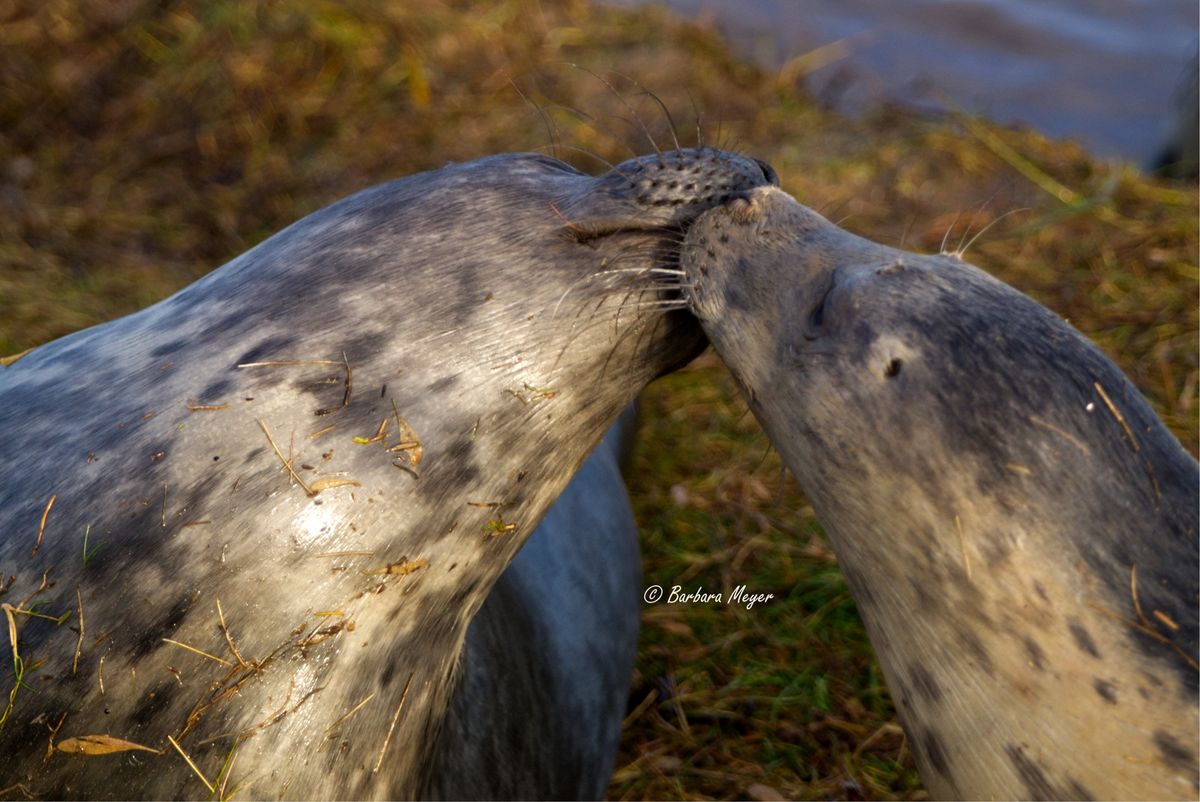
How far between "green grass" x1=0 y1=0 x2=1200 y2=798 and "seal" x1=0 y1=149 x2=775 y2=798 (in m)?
1.20

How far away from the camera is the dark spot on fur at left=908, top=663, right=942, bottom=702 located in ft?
6.18

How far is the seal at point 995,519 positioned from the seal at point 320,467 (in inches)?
15.2

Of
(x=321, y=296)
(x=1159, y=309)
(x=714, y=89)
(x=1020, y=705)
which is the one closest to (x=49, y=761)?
(x=321, y=296)

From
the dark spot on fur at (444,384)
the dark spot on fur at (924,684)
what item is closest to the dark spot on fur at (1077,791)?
the dark spot on fur at (924,684)

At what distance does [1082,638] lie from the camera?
1.70 meters

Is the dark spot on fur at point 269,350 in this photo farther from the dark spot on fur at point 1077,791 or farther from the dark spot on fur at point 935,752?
the dark spot on fur at point 1077,791

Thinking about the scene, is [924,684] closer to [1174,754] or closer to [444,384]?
[1174,754]

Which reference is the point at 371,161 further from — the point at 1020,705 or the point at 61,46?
the point at 1020,705

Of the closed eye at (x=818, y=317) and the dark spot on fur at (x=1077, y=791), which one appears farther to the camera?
the closed eye at (x=818, y=317)

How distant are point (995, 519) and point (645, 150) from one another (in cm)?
402

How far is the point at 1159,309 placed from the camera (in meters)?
4.61

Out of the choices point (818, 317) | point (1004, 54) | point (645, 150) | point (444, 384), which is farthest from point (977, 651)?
point (1004, 54)

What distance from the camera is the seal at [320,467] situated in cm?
187

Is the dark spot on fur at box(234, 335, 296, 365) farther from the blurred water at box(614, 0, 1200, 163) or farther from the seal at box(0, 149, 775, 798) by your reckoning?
the blurred water at box(614, 0, 1200, 163)
